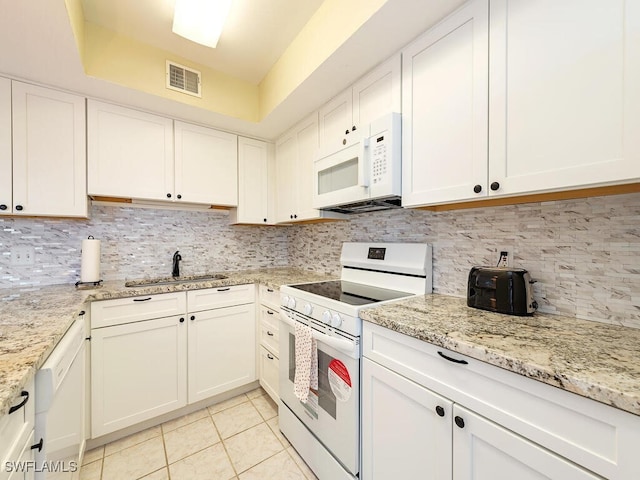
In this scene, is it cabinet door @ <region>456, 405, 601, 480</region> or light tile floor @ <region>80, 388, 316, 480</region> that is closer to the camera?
cabinet door @ <region>456, 405, 601, 480</region>

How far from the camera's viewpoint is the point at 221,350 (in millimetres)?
2090

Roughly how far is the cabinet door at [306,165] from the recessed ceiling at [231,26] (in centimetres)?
54

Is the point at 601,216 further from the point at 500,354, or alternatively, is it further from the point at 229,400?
the point at 229,400

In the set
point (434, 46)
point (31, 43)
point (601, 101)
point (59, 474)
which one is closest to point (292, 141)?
point (434, 46)

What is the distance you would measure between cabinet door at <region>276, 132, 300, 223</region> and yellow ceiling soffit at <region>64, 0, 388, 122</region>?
33 cm

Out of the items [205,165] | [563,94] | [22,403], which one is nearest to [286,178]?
[205,165]

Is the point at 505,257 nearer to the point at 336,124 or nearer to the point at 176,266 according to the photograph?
the point at 336,124

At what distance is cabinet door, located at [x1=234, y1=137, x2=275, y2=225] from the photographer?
8.16 ft

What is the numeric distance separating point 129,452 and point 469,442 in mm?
1946

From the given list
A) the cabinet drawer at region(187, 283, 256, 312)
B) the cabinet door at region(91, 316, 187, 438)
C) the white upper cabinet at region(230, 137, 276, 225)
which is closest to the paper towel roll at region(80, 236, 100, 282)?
the cabinet door at region(91, 316, 187, 438)

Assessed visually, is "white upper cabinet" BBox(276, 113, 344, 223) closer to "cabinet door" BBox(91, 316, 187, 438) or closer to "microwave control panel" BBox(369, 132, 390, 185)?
"microwave control panel" BBox(369, 132, 390, 185)

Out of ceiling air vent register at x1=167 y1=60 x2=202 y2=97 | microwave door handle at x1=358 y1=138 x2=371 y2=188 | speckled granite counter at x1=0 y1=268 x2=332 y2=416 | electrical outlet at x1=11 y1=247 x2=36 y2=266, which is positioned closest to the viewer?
speckled granite counter at x1=0 y1=268 x2=332 y2=416

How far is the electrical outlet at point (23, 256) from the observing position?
71.2 inches

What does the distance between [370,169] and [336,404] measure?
122 centimetres
